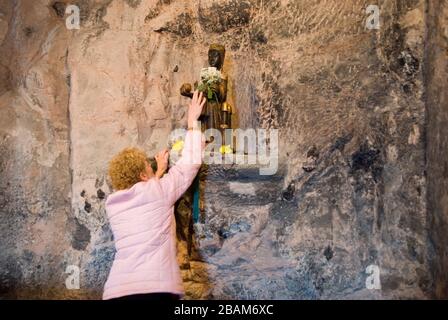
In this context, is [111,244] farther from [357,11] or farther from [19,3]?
[357,11]

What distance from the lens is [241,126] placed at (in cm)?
320

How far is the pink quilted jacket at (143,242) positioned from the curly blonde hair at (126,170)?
7 cm

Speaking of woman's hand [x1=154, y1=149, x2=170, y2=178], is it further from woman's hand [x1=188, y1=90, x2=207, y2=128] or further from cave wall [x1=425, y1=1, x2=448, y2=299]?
cave wall [x1=425, y1=1, x2=448, y2=299]

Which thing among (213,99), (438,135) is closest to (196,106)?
(213,99)

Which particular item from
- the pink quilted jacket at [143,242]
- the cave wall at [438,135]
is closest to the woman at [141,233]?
the pink quilted jacket at [143,242]

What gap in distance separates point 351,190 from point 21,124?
2115 millimetres

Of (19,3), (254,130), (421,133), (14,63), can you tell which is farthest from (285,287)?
(19,3)

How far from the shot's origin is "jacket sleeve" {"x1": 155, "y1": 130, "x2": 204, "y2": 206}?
2545 mm

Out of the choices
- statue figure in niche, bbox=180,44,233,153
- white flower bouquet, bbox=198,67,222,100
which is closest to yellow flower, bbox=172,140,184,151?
statue figure in niche, bbox=180,44,233,153

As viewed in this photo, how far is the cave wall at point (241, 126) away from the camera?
305cm

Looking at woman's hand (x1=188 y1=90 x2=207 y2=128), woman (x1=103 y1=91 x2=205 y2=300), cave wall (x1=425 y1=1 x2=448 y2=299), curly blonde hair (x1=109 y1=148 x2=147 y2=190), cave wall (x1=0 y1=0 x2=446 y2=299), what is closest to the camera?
woman (x1=103 y1=91 x2=205 y2=300)

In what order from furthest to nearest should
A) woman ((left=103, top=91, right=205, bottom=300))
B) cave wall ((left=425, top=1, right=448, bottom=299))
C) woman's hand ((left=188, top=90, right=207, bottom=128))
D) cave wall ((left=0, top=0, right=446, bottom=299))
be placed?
cave wall ((left=0, top=0, right=446, bottom=299)) → woman's hand ((left=188, top=90, right=207, bottom=128)) → cave wall ((left=425, top=1, right=448, bottom=299)) → woman ((left=103, top=91, right=205, bottom=300))

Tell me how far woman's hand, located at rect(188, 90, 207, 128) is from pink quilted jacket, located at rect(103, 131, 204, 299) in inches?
20.5

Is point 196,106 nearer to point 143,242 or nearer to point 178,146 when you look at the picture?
point 178,146
